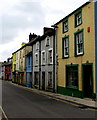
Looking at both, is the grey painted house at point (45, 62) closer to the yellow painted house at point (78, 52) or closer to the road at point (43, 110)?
the yellow painted house at point (78, 52)

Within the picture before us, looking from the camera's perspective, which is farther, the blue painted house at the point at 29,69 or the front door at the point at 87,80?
the blue painted house at the point at 29,69

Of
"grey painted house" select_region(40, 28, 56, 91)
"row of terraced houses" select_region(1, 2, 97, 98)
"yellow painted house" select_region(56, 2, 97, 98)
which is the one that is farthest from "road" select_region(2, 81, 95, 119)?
"grey painted house" select_region(40, 28, 56, 91)

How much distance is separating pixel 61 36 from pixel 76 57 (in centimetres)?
418

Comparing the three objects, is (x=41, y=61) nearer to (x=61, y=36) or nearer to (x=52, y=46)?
(x=52, y=46)

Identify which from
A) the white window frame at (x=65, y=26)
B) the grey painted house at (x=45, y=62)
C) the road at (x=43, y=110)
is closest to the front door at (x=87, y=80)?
Result: the road at (x=43, y=110)

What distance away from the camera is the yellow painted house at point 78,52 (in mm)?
15641

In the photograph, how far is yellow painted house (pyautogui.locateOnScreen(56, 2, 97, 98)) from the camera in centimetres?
1564

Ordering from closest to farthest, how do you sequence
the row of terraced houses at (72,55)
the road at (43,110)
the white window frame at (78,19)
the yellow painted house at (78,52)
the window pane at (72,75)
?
the road at (43,110), the yellow painted house at (78,52), the row of terraced houses at (72,55), the white window frame at (78,19), the window pane at (72,75)

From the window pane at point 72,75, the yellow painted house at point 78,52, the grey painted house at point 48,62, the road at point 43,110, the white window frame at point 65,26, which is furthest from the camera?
the grey painted house at point 48,62

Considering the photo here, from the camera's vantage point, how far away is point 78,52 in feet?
58.8

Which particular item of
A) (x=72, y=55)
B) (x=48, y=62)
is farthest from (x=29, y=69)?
(x=72, y=55)

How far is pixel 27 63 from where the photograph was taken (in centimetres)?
3650

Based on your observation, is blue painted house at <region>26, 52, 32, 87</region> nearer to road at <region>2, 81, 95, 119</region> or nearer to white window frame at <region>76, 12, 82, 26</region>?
white window frame at <region>76, 12, 82, 26</region>

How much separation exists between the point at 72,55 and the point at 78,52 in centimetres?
95
